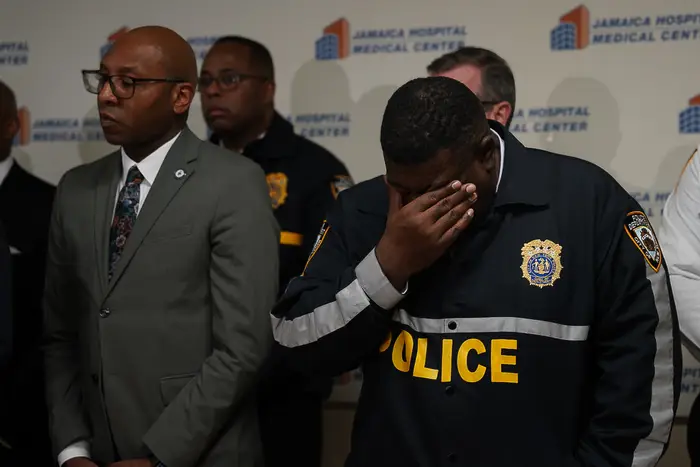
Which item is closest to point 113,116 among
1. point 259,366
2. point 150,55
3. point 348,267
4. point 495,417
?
point 150,55

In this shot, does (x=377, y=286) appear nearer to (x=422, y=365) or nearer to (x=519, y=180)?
(x=422, y=365)

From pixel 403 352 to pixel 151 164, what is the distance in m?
0.93

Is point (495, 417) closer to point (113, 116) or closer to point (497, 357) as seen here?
point (497, 357)

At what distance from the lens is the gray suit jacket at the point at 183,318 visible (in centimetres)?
208

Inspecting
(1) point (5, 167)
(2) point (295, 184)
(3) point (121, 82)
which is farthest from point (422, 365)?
(1) point (5, 167)

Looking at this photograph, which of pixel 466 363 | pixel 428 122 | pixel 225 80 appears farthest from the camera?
pixel 225 80

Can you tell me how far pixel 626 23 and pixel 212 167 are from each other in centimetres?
151

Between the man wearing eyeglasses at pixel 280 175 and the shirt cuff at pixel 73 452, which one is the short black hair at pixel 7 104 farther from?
the shirt cuff at pixel 73 452

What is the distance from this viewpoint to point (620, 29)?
290cm

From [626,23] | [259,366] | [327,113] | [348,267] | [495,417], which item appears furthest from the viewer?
[327,113]

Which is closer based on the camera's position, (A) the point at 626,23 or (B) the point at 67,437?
(B) the point at 67,437

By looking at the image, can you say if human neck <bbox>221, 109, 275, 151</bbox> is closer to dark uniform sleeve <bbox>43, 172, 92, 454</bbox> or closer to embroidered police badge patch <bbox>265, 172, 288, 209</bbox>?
embroidered police badge patch <bbox>265, 172, 288, 209</bbox>

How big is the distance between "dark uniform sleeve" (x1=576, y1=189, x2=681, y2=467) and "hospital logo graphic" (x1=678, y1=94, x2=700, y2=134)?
4.70ft

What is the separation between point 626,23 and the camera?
114 inches
